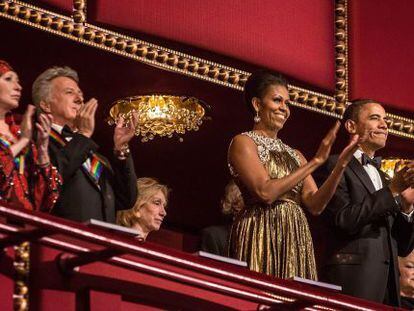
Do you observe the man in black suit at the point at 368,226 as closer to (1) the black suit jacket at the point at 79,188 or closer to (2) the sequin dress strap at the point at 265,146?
(2) the sequin dress strap at the point at 265,146

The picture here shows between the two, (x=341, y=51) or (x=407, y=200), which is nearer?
(x=407, y=200)

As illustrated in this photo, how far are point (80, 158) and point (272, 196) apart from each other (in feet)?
2.32

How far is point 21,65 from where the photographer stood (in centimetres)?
604

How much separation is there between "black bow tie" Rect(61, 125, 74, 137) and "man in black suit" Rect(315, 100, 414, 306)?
3.44ft

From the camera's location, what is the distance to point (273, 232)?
5340mm

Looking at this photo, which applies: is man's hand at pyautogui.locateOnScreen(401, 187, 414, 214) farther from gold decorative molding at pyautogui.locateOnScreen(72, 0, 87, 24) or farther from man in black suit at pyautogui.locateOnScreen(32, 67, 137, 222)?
gold decorative molding at pyautogui.locateOnScreen(72, 0, 87, 24)

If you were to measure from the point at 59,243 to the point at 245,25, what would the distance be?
2160 mm

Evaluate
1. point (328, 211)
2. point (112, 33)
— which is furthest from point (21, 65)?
point (328, 211)

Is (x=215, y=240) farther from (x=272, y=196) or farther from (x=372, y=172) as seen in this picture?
(x=272, y=196)

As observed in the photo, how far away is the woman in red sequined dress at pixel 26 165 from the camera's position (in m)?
4.67

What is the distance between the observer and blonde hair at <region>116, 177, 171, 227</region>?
19.3 feet

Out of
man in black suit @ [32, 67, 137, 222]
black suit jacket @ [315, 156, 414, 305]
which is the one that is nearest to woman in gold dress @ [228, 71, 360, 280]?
black suit jacket @ [315, 156, 414, 305]

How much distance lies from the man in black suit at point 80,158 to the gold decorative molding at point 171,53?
550 mm

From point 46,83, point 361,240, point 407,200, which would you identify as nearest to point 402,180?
point 407,200
